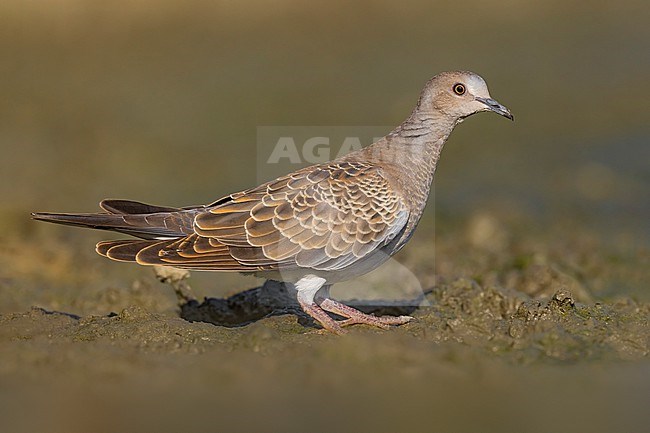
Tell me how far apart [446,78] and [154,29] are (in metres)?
11.2

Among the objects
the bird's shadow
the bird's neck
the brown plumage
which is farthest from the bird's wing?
the bird's shadow

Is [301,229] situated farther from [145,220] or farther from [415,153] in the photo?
[145,220]

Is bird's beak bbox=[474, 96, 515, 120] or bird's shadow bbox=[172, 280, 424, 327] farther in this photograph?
bird's shadow bbox=[172, 280, 424, 327]

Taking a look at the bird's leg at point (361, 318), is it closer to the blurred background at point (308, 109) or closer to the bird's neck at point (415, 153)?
the bird's neck at point (415, 153)

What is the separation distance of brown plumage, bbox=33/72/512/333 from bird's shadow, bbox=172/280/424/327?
0.47 meters

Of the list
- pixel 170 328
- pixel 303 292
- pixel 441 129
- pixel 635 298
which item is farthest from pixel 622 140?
pixel 170 328

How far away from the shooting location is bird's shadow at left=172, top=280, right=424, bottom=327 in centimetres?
819

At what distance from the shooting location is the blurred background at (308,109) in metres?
11.1

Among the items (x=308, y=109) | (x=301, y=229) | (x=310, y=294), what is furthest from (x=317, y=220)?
(x=308, y=109)

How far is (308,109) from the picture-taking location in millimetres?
15242

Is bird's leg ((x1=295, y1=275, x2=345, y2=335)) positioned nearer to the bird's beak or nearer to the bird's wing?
the bird's wing

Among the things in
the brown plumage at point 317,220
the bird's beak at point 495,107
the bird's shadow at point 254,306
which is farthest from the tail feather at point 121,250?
the bird's beak at point 495,107

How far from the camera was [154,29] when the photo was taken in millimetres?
17875

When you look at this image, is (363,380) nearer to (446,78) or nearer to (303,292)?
(303,292)
